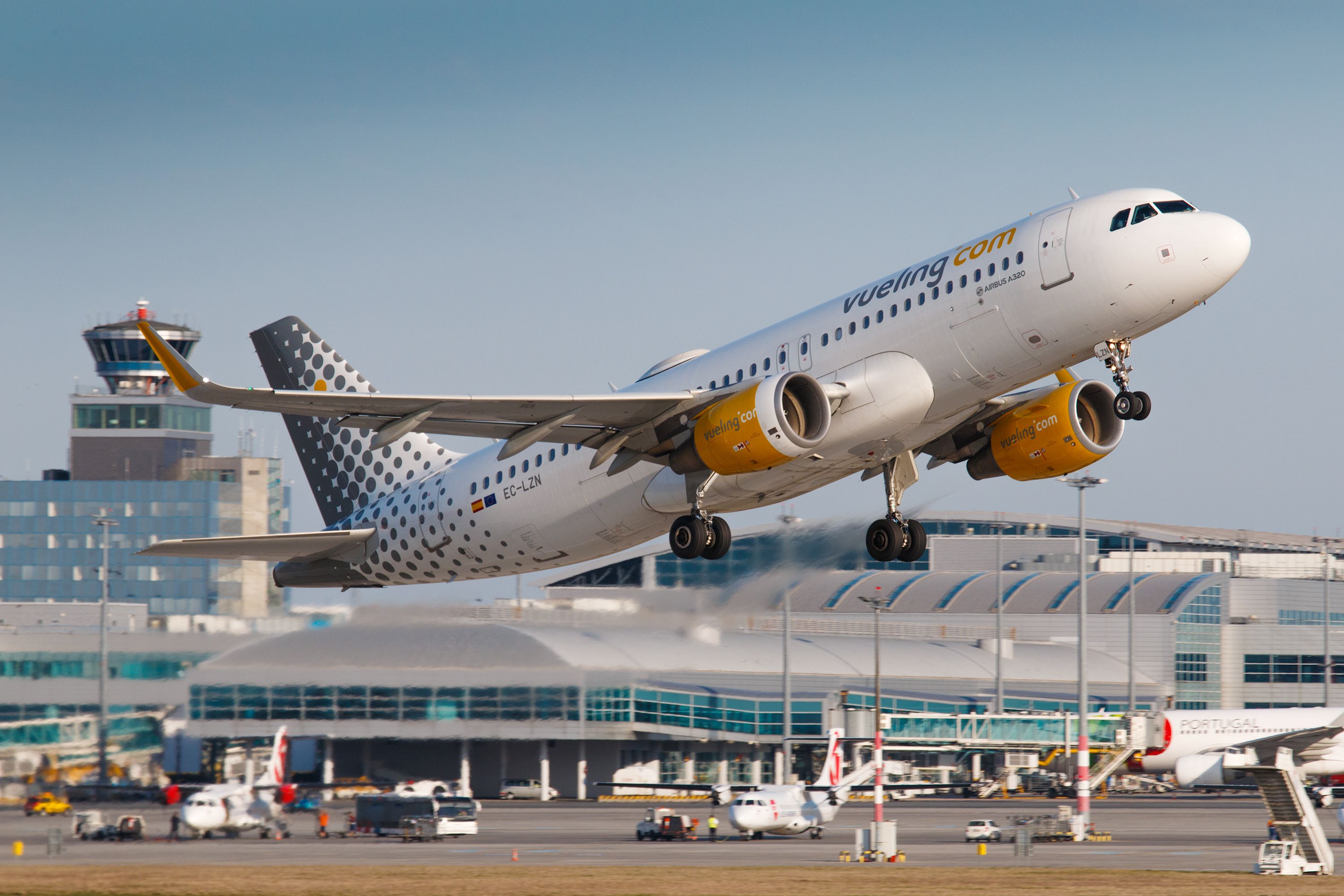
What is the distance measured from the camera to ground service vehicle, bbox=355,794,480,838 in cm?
5928

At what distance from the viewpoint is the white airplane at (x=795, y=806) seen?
199 ft

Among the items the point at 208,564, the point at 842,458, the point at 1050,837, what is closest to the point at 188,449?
the point at 208,564

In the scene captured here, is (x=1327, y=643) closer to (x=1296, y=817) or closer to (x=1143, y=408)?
(x=1296, y=817)

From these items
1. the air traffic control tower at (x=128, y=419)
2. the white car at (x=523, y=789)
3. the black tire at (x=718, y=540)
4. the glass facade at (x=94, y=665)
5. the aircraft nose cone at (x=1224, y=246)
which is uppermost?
the air traffic control tower at (x=128, y=419)

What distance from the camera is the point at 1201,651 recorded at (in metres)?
112

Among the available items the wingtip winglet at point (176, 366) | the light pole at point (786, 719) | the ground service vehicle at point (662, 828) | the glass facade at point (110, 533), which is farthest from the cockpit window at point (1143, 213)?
the glass facade at point (110, 533)

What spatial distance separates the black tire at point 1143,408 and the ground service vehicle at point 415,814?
117 feet

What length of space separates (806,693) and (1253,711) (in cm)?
2354

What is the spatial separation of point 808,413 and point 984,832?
1216 inches

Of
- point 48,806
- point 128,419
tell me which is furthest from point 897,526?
point 128,419

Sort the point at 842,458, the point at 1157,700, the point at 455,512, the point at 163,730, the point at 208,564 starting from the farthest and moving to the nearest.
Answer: the point at 208,564
the point at 1157,700
the point at 163,730
the point at 455,512
the point at 842,458

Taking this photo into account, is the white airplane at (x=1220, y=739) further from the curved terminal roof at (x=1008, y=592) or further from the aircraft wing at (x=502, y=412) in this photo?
the aircraft wing at (x=502, y=412)

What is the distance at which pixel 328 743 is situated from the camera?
250 feet

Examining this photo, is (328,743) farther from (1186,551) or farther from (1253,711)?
(1186,551)
